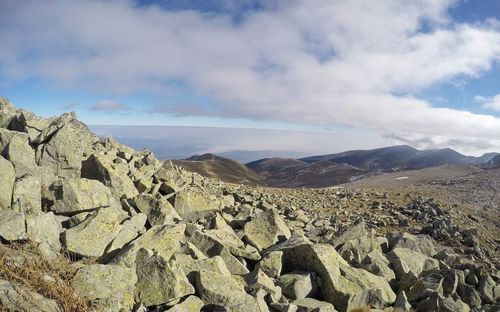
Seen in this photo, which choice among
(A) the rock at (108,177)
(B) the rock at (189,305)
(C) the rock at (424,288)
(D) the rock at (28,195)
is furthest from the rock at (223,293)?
(C) the rock at (424,288)

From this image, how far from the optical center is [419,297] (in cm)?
1425

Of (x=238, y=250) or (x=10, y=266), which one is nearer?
(x=10, y=266)

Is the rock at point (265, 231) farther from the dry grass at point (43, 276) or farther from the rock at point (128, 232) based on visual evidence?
the dry grass at point (43, 276)

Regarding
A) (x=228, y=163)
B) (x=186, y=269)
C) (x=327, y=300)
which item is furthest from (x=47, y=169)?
(x=228, y=163)

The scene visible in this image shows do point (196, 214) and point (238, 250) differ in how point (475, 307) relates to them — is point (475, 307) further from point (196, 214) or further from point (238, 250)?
point (196, 214)

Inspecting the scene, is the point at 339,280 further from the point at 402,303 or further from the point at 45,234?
the point at 45,234

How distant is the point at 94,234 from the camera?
11867 millimetres

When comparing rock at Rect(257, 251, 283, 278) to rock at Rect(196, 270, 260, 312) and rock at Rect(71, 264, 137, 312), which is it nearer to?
rock at Rect(196, 270, 260, 312)

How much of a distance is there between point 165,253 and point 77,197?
4145 millimetres

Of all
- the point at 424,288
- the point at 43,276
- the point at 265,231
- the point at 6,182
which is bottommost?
the point at 424,288

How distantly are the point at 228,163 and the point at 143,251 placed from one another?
181 m

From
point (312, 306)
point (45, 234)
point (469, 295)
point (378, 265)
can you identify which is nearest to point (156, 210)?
point (45, 234)

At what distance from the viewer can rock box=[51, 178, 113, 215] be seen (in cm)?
1335

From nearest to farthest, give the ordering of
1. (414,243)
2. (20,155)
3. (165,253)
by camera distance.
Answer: (165,253), (20,155), (414,243)
